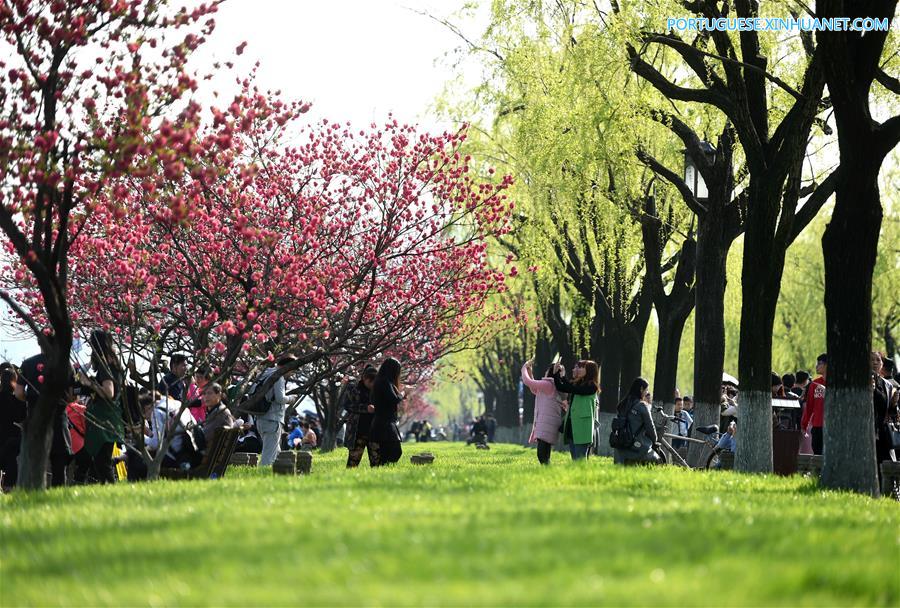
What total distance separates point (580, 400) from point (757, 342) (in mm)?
2585

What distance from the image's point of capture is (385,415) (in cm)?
1758

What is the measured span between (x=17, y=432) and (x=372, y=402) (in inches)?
179

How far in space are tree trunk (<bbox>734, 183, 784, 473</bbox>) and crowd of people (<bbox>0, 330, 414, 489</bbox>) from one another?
4416 millimetres

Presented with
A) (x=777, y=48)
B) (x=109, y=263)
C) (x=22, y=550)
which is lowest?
(x=22, y=550)

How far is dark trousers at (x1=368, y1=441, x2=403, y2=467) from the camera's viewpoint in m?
17.7

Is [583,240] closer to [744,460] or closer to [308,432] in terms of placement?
[744,460]

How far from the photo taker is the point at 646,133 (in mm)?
21531

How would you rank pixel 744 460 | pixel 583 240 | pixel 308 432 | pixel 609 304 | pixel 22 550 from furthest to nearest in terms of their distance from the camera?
pixel 308 432
pixel 609 304
pixel 583 240
pixel 744 460
pixel 22 550

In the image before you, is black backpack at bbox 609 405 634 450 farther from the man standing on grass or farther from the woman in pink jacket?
the man standing on grass

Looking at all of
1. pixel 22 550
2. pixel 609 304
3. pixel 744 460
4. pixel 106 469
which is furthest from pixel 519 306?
pixel 22 550

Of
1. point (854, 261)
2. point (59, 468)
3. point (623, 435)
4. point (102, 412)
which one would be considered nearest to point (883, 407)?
point (623, 435)

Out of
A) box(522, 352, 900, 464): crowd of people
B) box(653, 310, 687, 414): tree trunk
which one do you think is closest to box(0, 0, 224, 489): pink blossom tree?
box(522, 352, 900, 464): crowd of people

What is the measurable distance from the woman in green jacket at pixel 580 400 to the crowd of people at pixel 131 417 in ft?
7.83

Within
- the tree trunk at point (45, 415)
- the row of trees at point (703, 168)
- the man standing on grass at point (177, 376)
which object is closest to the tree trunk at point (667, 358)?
the row of trees at point (703, 168)
